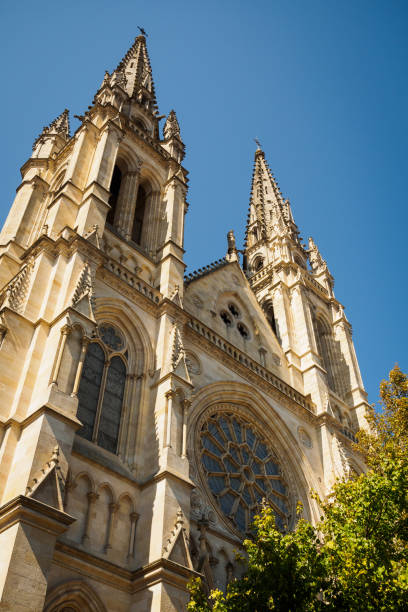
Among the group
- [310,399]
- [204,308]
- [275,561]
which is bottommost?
[275,561]

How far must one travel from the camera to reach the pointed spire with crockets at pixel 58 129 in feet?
91.1

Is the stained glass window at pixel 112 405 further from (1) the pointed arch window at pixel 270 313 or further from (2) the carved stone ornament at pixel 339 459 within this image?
(1) the pointed arch window at pixel 270 313

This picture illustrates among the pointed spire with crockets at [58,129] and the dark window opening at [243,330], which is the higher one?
the pointed spire with crockets at [58,129]

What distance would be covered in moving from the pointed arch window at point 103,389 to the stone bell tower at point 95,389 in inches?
1.5

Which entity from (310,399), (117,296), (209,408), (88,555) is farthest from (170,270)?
(88,555)

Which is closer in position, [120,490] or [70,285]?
[120,490]

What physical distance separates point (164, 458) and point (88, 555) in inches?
122

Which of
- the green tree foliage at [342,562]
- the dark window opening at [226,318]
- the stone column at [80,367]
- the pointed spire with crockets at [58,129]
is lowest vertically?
the green tree foliage at [342,562]

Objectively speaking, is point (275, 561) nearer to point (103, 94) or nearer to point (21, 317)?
point (21, 317)

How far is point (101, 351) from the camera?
1667 centimetres

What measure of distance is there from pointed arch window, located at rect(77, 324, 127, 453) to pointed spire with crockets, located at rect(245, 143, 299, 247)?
722 inches

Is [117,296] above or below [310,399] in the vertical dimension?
below

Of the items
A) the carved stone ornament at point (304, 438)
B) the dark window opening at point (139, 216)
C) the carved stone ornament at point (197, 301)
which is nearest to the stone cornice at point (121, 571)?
the carved stone ornament at point (304, 438)

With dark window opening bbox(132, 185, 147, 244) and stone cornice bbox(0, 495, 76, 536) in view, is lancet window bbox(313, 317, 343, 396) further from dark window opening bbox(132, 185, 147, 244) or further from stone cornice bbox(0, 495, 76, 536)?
stone cornice bbox(0, 495, 76, 536)
